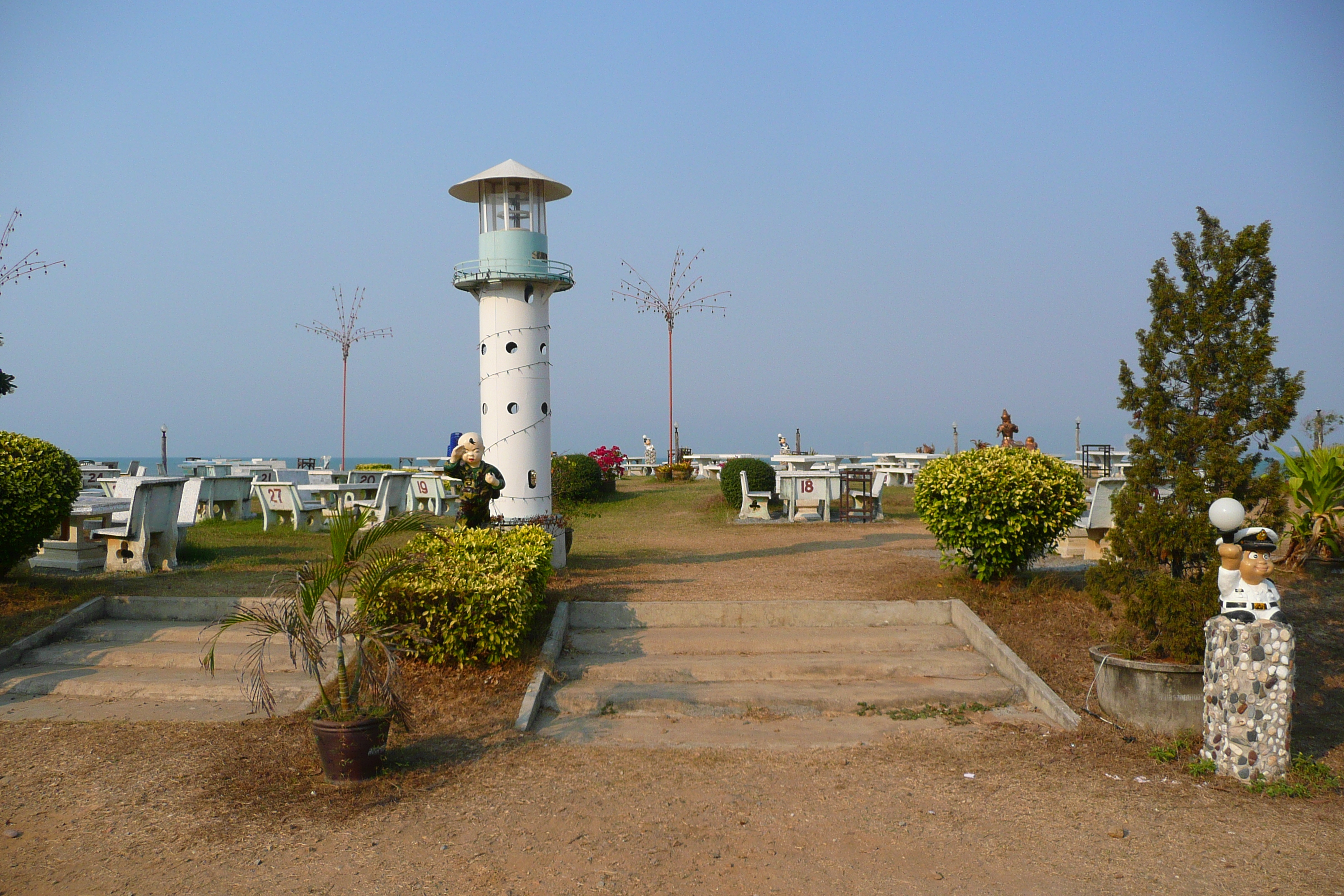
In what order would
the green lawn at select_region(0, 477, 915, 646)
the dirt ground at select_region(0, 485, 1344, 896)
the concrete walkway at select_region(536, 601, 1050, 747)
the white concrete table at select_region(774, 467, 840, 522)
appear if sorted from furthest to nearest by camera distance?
the white concrete table at select_region(774, 467, 840, 522) < the green lawn at select_region(0, 477, 915, 646) < the concrete walkway at select_region(536, 601, 1050, 747) < the dirt ground at select_region(0, 485, 1344, 896)

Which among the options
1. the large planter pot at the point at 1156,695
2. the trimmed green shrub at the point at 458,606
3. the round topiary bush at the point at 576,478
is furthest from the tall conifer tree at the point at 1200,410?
the round topiary bush at the point at 576,478

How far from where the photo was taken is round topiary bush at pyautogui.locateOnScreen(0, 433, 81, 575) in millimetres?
8523

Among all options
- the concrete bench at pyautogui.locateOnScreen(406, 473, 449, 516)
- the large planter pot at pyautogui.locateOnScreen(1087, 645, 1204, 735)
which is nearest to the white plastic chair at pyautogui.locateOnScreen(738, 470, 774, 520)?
the concrete bench at pyautogui.locateOnScreen(406, 473, 449, 516)

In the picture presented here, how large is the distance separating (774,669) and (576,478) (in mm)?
13709

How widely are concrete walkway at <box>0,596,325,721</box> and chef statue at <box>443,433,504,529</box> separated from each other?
2.01 m

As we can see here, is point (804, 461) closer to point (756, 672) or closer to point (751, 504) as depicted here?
point (751, 504)

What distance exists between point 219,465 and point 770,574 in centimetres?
1980

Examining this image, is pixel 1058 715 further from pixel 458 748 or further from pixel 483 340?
pixel 483 340

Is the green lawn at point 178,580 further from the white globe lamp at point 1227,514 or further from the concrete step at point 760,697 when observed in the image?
the white globe lamp at point 1227,514

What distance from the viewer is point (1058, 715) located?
666 centimetres

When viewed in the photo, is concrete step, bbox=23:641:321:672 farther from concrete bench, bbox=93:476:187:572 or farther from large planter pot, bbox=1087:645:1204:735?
large planter pot, bbox=1087:645:1204:735

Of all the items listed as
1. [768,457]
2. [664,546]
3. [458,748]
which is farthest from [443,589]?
[768,457]

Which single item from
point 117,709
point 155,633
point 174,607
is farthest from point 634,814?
point 174,607

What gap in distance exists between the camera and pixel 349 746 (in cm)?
539
